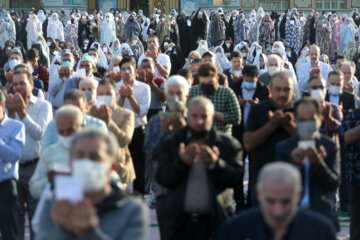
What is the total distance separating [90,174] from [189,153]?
1.15 m

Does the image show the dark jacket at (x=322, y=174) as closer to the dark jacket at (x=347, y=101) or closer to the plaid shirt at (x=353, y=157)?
the plaid shirt at (x=353, y=157)

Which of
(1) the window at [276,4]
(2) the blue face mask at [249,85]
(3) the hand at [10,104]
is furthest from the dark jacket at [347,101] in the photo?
(1) the window at [276,4]

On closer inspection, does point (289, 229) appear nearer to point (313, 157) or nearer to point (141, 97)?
point (313, 157)

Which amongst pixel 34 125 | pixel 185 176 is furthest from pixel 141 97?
pixel 185 176

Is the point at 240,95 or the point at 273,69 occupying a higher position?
the point at 273,69

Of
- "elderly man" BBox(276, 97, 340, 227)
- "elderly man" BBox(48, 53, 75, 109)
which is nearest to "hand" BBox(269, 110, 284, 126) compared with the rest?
"elderly man" BBox(276, 97, 340, 227)

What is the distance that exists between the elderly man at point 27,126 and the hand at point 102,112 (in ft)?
1.60

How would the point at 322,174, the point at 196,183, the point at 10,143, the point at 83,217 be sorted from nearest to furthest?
the point at 83,217 → the point at 322,174 → the point at 196,183 → the point at 10,143

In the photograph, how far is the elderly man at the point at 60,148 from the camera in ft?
16.2

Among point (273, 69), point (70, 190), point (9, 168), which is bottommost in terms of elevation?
point (9, 168)

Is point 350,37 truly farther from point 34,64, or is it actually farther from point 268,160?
point 268,160

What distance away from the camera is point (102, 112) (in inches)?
254

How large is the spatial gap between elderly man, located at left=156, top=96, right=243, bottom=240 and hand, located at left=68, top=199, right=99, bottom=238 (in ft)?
4.89

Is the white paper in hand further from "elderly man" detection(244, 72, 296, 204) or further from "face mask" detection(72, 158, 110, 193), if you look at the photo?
"elderly man" detection(244, 72, 296, 204)
